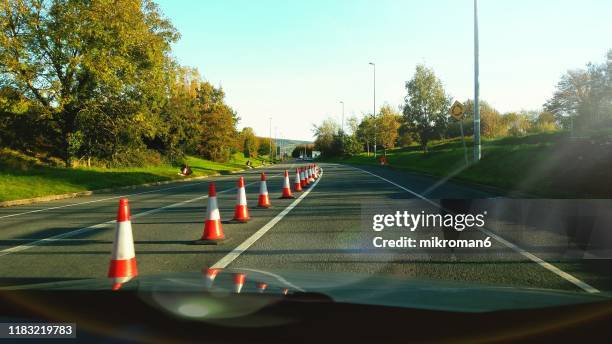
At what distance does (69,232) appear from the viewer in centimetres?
994

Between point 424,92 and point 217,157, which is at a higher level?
point 424,92

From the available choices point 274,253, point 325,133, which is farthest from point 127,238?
point 325,133

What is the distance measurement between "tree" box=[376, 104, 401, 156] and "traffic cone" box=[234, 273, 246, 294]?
235 feet

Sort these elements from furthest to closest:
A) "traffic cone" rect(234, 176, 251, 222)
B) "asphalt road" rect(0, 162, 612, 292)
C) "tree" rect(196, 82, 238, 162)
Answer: "tree" rect(196, 82, 238, 162)
"traffic cone" rect(234, 176, 251, 222)
"asphalt road" rect(0, 162, 612, 292)

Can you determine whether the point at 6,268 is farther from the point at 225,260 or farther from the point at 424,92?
the point at 424,92

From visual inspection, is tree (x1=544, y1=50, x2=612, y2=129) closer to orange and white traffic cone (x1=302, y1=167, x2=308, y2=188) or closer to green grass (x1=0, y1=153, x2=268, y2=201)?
orange and white traffic cone (x1=302, y1=167, x2=308, y2=188)

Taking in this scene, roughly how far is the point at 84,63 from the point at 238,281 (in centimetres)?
2735

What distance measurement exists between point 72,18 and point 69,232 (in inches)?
823

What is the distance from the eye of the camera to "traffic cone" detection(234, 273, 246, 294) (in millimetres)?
2703

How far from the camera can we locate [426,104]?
49281mm

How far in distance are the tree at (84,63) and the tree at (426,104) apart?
26.1 meters

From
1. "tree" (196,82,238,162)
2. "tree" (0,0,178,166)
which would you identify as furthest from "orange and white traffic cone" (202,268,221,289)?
→ "tree" (196,82,238,162)

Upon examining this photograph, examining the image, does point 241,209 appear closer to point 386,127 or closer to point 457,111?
point 457,111

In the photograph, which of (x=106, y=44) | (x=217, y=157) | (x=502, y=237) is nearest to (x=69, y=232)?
(x=502, y=237)
